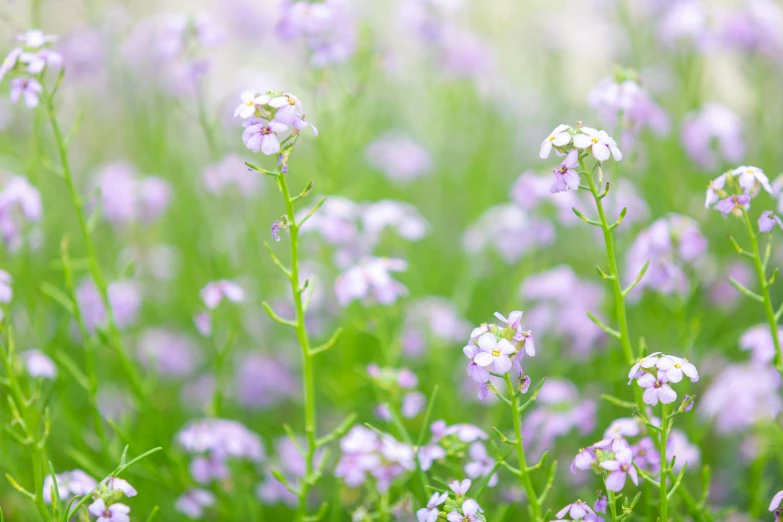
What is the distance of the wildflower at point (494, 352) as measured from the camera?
5.72 feet

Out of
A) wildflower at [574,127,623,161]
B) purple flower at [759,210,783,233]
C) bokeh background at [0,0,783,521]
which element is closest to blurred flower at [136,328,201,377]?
bokeh background at [0,0,783,521]

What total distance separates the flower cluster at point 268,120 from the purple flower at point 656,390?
→ 39.1 inches

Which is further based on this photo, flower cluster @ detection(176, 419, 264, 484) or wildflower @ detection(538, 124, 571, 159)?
flower cluster @ detection(176, 419, 264, 484)

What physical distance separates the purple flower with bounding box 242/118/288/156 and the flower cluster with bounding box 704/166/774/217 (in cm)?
115

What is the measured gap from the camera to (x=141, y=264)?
413cm

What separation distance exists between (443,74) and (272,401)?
2.29 metres

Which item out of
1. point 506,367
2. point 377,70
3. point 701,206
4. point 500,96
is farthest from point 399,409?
point 500,96

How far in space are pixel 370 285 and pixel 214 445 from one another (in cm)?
75

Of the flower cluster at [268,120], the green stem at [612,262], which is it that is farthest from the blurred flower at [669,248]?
the flower cluster at [268,120]

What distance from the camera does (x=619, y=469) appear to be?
1.80 meters

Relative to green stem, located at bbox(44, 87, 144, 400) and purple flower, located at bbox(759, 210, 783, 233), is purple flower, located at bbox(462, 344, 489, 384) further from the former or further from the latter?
green stem, located at bbox(44, 87, 144, 400)

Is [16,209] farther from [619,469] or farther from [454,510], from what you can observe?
[619,469]

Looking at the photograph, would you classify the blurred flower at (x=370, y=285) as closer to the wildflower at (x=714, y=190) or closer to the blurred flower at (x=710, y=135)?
the wildflower at (x=714, y=190)

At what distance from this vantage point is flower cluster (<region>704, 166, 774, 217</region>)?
1.99 meters
